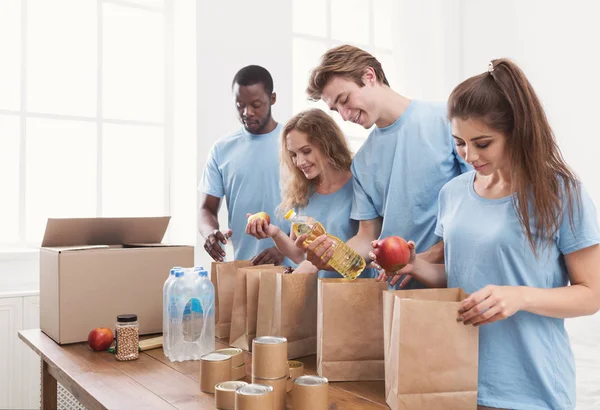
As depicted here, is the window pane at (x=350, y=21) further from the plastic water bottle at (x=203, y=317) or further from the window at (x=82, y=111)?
the plastic water bottle at (x=203, y=317)

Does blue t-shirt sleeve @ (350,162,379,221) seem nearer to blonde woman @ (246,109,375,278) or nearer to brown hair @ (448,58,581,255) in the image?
blonde woman @ (246,109,375,278)

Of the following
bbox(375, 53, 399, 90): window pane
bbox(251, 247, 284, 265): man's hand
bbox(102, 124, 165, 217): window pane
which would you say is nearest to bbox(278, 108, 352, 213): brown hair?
bbox(251, 247, 284, 265): man's hand

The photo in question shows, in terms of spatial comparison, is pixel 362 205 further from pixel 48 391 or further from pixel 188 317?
pixel 48 391

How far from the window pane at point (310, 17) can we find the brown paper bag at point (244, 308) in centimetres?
282

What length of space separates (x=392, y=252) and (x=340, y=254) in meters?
0.37

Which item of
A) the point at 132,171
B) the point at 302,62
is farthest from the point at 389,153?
the point at 302,62

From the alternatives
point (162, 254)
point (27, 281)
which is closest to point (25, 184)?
point (27, 281)

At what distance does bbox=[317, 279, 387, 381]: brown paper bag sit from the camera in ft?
4.17

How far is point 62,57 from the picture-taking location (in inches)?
126

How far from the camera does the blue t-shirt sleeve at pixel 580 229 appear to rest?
1155 mm

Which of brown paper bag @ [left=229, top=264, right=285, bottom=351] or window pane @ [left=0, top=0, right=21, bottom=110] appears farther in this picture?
window pane @ [left=0, top=0, right=21, bottom=110]

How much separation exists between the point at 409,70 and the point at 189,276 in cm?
340

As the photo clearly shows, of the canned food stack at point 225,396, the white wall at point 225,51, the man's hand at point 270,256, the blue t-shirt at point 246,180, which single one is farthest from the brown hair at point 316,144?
the white wall at point 225,51

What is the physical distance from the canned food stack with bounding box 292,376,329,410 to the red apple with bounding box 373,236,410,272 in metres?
0.33
